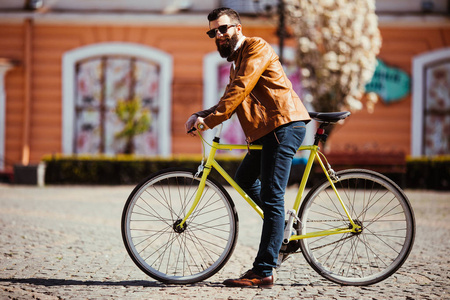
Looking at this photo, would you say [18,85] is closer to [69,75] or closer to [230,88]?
[69,75]

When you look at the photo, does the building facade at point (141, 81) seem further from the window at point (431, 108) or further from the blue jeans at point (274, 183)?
the blue jeans at point (274, 183)

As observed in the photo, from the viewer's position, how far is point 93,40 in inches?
664

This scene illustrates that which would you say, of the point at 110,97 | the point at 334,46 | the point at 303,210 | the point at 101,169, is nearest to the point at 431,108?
Result: the point at 334,46

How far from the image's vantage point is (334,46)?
13.9m

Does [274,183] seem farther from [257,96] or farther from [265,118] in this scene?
[257,96]

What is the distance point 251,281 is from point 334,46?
35.0ft

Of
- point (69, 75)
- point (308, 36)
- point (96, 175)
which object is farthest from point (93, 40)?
point (308, 36)

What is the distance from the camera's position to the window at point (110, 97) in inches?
666

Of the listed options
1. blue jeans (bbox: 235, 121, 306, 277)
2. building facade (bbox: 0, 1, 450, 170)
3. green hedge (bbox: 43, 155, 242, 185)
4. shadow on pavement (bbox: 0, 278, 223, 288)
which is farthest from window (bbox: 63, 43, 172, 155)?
blue jeans (bbox: 235, 121, 306, 277)

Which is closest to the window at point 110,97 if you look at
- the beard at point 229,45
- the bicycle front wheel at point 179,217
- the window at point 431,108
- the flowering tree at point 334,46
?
the flowering tree at point 334,46

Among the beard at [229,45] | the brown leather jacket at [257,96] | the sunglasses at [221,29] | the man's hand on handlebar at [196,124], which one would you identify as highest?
the sunglasses at [221,29]

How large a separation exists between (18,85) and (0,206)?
8.58 metres

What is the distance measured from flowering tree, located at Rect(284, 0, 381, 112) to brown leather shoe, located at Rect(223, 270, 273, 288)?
1014cm

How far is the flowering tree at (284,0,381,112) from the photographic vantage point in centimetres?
1380
